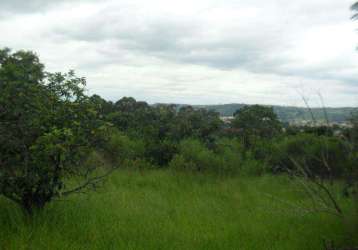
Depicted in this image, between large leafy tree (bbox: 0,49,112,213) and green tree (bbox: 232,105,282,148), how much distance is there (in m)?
8.62

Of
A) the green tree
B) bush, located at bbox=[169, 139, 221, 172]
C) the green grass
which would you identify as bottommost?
the green grass

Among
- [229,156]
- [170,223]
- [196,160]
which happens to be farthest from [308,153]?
[170,223]

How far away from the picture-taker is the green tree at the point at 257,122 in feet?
45.2

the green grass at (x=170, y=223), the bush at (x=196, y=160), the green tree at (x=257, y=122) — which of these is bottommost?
the green grass at (x=170, y=223)

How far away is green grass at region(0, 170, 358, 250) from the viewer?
4.98m

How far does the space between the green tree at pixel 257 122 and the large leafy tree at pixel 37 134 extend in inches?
339

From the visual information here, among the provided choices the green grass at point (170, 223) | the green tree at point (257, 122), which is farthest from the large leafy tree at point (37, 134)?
the green tree at point (257, 122)

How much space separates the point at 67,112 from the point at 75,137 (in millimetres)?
449

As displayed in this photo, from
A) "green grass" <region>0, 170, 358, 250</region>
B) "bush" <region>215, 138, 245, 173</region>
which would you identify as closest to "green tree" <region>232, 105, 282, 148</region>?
"bush" <region>215, 138, 245, 173</region>

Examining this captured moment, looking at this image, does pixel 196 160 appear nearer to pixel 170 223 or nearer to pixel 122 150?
pixel 122 150

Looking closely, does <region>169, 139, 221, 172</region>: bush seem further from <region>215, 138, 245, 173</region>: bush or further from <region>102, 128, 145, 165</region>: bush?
<region>102, 128, 145, 165</region>: bush

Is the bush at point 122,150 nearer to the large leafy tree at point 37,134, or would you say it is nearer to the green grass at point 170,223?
the green grass at point 170,223

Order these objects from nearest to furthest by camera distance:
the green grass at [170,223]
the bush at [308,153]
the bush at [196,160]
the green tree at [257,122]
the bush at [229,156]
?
the green grass at [170,223] → the bush at [308,153] → the bush at [196,160] → the bush at [229,156] → the green tree at [257,122]

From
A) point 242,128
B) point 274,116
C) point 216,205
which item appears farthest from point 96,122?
point 274,116
